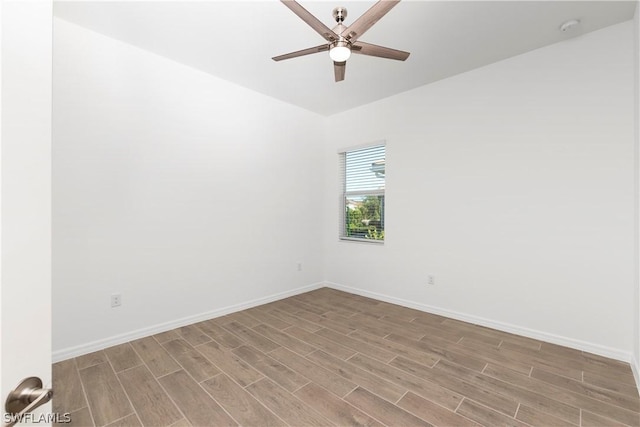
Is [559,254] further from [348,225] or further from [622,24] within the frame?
[348,225]

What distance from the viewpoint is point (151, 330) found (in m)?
2.75

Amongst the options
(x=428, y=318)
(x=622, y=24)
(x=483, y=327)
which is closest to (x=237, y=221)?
(x=428, y=318)

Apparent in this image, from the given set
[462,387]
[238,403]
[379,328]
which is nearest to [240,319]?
[238,403]

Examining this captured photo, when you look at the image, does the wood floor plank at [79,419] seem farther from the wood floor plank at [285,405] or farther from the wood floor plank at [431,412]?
the wood floor plank at [431,412]

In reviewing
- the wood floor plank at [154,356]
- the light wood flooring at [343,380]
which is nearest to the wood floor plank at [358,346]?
the light wood flooring at [343,380]

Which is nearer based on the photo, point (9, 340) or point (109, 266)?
point (9, 340)

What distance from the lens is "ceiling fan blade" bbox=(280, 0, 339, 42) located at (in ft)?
5.00

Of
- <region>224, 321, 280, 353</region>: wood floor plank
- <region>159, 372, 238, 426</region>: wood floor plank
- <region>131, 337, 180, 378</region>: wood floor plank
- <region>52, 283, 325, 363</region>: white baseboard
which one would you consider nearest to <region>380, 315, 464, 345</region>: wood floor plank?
<region>224, 321, 280, 353</region>: wood floor plank

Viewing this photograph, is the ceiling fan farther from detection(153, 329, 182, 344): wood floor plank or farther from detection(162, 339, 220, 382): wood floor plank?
detection(153, 329, 182, 344): wood floor plank

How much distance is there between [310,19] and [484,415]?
99.8 inches

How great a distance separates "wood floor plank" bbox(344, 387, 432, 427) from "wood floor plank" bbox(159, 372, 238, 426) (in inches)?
29.5

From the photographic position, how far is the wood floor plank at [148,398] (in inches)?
65.5

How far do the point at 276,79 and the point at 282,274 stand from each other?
2.48 m

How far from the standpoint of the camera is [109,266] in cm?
253
